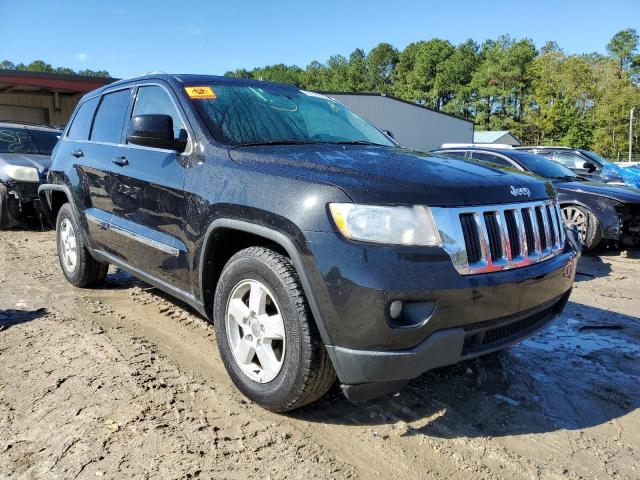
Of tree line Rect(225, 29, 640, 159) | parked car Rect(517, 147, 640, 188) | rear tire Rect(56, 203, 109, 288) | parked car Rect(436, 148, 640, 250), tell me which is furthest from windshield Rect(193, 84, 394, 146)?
tree line Rect(225, 29, 640, 159)

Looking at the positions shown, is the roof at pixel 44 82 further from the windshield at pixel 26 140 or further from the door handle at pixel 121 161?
the door handle at pixel 121 161

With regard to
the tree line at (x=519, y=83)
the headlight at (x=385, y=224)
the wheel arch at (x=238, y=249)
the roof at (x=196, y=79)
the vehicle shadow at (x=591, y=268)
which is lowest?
the vehicle shadow at (x=591, y=268)

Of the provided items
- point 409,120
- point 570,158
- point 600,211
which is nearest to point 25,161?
point 600,211

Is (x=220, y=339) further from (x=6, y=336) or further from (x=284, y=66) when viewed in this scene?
(x=284, y=66)

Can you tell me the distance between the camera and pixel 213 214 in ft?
9.23

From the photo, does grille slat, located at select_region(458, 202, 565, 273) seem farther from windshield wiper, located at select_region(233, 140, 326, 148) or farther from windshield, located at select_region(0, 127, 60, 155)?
windshield, located at select_region(0, 127, 60, 155)

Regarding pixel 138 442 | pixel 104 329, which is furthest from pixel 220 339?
pixel 104 329

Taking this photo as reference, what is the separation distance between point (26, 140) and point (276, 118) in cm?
779

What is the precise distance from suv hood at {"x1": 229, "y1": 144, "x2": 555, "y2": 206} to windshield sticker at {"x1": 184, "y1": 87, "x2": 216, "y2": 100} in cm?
68

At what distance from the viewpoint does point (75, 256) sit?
4.93 meters

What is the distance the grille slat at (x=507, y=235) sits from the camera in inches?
92.0

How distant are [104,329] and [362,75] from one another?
99.3m

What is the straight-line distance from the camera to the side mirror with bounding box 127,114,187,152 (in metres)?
3.10

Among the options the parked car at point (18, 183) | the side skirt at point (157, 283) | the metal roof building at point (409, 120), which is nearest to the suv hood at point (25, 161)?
the parked car at point (18, 183)
